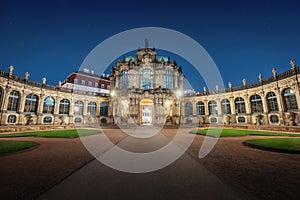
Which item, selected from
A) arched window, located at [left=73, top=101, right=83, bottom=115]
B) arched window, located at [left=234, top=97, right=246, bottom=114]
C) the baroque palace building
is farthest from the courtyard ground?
arched window, located at [left=73, top=101, right=83, bottom=115]

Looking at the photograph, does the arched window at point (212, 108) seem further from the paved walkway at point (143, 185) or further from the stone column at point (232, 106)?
the paved walkway at point (143, 185)

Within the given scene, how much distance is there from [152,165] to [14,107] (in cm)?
3437

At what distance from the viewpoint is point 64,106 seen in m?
34.2

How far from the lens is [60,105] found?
33.5m

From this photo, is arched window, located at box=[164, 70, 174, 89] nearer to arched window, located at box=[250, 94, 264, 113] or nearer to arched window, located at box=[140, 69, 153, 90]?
arched window, located at box=[140, 69, 153, 90]

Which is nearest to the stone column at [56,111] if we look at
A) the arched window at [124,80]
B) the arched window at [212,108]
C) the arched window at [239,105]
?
the arched window at [124,80]

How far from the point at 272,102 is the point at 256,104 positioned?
298 cm

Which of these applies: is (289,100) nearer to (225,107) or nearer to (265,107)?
(265,107)

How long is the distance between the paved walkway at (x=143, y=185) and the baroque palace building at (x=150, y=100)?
1030 inches

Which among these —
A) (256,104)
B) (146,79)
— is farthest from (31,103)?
(256,104)

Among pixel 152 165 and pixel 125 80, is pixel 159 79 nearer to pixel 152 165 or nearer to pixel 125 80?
pixel 125 80

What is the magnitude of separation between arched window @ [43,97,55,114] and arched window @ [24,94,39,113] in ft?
5.89

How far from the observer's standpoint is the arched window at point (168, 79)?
1407 inches

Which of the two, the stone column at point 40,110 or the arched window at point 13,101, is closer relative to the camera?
the arched window at point 13,101
